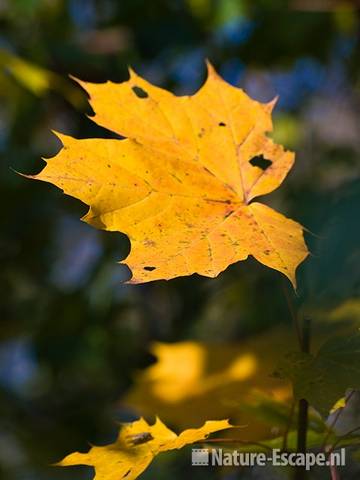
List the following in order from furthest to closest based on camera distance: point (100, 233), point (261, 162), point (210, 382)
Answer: point (100, 233) < point (210, 382) < point (261, 162)

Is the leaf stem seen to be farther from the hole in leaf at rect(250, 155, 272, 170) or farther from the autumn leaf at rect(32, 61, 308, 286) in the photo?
the hole in leaf at rect(250, 155, 272, 170)

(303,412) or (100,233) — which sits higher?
(100,233)

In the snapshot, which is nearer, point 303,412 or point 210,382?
point 303,412

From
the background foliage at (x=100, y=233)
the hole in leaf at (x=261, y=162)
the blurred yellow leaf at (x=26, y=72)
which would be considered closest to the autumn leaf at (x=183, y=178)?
the hole in leaf at (x=261, y=162)

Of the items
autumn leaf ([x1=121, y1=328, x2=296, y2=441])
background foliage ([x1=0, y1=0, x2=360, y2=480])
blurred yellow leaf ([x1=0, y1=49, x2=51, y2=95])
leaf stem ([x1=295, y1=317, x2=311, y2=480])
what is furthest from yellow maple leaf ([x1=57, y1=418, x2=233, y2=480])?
background foliage ([x1=0, y1=0, x2=360, y2=480])

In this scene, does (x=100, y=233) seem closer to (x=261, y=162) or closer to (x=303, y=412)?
(x=261, y=162)

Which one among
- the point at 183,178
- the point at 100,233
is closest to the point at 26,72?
the point at 183,178

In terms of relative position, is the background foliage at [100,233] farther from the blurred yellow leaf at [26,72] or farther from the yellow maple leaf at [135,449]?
the yellow maple leaf at [135,449]
